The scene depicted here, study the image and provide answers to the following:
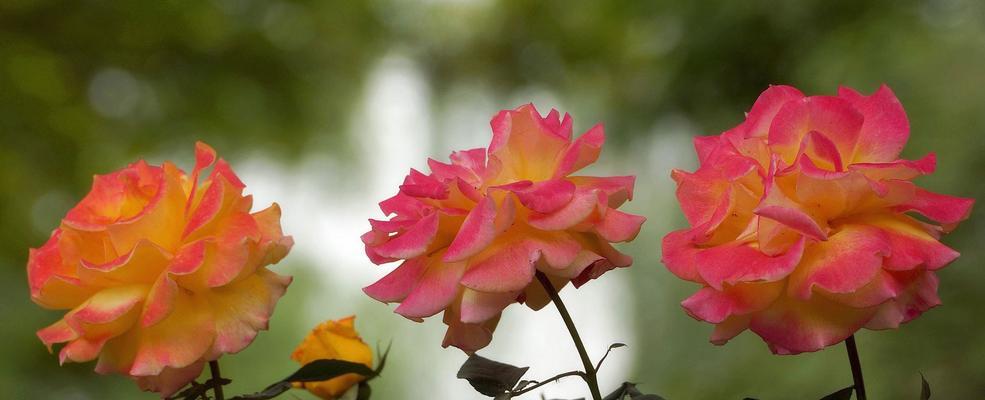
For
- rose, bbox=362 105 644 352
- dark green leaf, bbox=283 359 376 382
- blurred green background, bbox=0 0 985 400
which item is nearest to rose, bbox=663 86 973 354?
rose, bbox=362 105 644 352

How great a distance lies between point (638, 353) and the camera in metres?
2.26

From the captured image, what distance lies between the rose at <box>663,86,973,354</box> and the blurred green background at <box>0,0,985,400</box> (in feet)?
4.91

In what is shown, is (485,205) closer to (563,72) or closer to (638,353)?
(638,353)

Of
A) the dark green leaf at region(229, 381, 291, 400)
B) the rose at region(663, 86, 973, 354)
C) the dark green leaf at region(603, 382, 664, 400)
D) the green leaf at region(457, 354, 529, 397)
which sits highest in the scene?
the rose at region(663, 86, 973, 354)

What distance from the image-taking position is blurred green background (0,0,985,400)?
6.44 feet

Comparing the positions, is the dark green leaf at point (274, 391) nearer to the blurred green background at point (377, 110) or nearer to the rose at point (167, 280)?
the rose at point (167, 280)

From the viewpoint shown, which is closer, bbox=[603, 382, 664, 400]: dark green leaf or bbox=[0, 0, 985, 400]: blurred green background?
bbox=[603, 382, 664, 400]: dark green leaf

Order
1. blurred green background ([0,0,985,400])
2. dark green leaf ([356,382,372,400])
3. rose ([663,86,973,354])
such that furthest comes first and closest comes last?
blurred green background ([0,0,985,400]) → dark green leaf ([356,382,372,400]) → rose ([663,86,973,354])

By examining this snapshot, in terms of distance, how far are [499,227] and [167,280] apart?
0.14 metres

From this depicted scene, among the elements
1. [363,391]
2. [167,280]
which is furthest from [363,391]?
[167,280]

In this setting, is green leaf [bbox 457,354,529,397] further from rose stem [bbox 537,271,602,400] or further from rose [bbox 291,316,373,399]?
rose [bbox 291,316,373,399]

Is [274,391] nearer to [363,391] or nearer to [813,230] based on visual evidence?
[363,391]

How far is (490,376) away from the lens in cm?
32

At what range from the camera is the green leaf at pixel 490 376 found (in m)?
0.31
